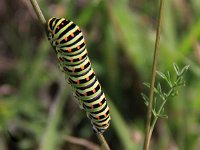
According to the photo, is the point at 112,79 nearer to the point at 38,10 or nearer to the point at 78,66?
the point at 78,66

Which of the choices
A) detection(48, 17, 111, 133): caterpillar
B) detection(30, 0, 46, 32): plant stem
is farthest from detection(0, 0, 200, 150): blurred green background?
detection(30, 0, 46, 32): plant stem

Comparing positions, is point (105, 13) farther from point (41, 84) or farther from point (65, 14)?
point (41, 84)

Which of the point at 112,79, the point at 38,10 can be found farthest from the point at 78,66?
the point at 112,79

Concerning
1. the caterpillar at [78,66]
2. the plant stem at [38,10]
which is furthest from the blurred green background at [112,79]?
the plant stem at [38,10]

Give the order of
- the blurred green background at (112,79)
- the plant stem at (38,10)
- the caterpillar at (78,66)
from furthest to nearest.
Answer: the blurred green background at (112,79) → the caterpillar at (78,66) → the plant stem at (38,10)

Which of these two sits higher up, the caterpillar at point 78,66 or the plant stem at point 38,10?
the plant stem at point 38,10

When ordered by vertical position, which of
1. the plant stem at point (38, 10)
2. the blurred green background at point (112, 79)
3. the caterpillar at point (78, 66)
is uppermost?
the plant stem at point (38, 10)

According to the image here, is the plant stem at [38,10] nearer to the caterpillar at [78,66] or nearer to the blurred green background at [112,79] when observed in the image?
the caterpillar at [78,66]
